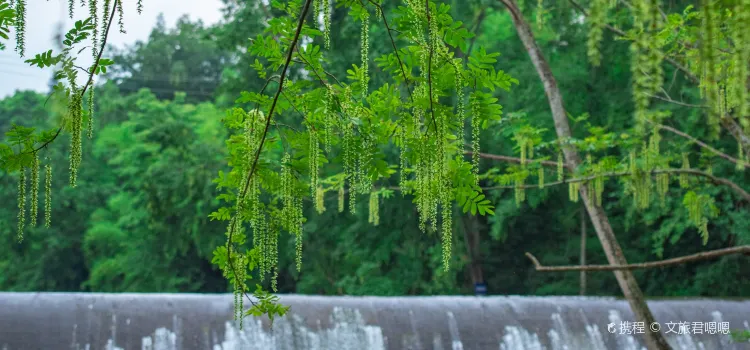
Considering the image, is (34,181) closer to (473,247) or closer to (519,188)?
(519,188)

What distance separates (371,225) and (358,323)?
8.27 meters

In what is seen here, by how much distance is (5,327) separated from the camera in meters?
8.34

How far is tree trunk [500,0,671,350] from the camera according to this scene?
7.25 metres

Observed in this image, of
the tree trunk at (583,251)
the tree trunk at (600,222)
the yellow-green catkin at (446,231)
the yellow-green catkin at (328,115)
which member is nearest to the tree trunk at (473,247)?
the tree trunk at (583,251)

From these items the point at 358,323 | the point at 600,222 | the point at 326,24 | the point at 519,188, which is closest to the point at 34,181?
the point at 326,24

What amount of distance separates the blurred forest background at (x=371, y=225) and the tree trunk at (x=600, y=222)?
4.77m

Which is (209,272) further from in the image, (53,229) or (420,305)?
(420,305)

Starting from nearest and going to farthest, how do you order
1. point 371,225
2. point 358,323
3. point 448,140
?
point 448,140 < point 358,323 < point 371,225

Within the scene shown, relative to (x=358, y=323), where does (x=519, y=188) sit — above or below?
above

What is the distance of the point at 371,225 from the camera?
17578 millimetres

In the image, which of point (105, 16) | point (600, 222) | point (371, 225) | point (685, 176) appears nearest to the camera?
point (105, 16)

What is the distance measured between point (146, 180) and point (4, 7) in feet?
53.8

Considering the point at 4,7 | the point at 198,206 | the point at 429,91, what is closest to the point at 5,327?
the point at 4,7

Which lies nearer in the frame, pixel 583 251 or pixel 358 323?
pixel 358 323
